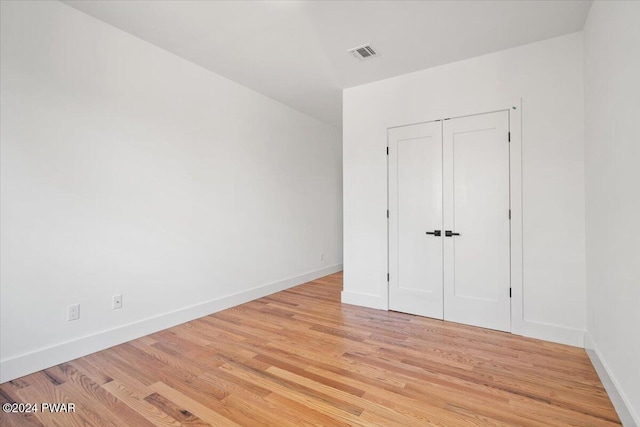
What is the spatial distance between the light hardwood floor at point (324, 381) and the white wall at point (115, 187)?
0.40 metres

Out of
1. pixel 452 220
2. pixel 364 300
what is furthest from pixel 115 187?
pixel 452 220

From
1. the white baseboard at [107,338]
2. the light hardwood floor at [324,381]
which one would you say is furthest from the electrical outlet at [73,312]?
the light hardwood floor at [324,381]

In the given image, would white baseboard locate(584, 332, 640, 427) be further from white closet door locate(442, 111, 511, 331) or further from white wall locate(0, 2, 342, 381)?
white wall locate(0, 2, 342, 381)

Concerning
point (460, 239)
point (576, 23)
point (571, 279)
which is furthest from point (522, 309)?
point (576, 23)

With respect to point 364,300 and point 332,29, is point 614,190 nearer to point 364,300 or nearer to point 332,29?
point 332,29

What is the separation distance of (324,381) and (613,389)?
178 centimetres

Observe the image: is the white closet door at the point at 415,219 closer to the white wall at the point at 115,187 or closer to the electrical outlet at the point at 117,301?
the white wall at the point at 115,187

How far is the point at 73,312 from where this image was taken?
252cm

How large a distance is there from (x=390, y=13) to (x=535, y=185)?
2.05m

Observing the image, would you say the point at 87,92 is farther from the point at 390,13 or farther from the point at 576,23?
the point at 576,23

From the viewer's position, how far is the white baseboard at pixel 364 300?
3.82 meters

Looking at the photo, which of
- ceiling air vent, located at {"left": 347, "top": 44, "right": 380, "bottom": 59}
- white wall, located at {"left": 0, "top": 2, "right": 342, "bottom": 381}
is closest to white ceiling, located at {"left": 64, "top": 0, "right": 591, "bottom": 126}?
ceiling air vent, located at {"left": 347, "top": 44, "right": 380, "bottom": 59}

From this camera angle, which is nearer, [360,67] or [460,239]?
[460,239]

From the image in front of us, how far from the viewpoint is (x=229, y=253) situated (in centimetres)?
395
